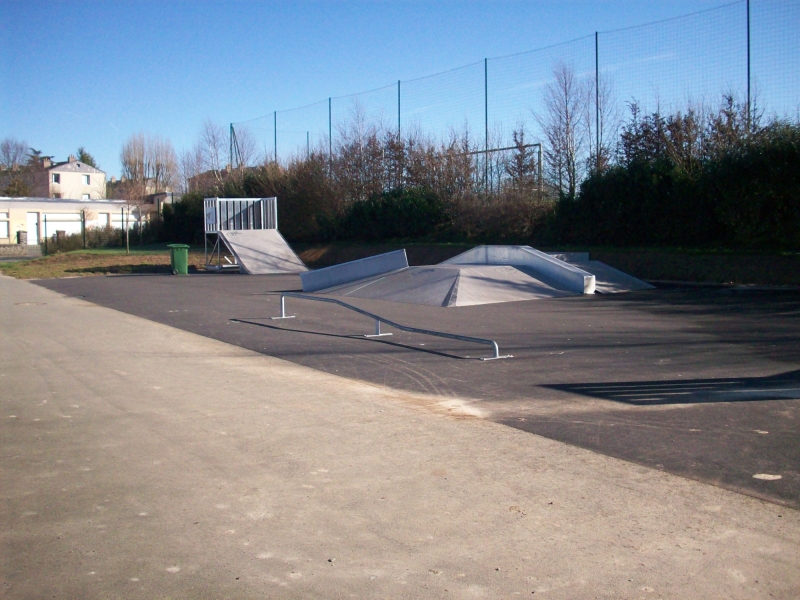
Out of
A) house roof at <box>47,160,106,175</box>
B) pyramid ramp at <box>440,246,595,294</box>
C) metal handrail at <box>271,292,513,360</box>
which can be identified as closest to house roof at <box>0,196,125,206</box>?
house roof at <box>47,160,106,175</box>

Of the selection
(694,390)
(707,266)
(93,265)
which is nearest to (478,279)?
(707,266)

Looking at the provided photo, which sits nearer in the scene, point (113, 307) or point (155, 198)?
point (113, 307)

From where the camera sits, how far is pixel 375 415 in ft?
23.2

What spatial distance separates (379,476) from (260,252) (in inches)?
1065

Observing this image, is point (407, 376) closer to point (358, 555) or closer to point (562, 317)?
point (358, 555)

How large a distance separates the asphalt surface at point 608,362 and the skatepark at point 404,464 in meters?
0.05

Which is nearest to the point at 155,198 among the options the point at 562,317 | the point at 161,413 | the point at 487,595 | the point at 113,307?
the point at 113,307

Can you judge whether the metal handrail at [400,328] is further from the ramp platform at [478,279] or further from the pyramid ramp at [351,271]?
the pyramid ramp at [351,271]

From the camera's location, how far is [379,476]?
5289 millimetres

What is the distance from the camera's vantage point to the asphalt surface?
5.91 metres

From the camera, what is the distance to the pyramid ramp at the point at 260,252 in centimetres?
3047

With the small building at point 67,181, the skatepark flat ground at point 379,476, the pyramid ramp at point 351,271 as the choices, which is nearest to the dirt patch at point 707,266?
the pyramid ramp at point 351,271

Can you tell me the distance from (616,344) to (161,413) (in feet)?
22.6

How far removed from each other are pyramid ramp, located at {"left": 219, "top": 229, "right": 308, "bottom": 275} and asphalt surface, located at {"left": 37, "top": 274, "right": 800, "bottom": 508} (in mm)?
11321
